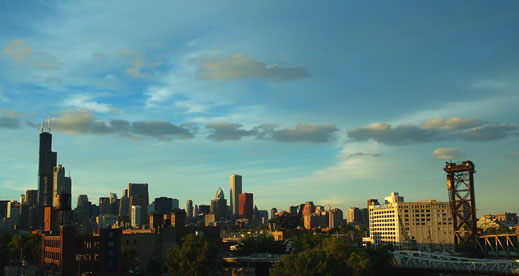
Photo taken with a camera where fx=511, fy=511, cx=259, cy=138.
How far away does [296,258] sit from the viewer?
4134 inches

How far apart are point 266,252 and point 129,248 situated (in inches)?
2055

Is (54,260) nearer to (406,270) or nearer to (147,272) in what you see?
(147,272)

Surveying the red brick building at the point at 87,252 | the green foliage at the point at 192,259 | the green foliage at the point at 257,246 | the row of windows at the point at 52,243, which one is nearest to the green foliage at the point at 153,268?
the red brick building at the point at 87,252

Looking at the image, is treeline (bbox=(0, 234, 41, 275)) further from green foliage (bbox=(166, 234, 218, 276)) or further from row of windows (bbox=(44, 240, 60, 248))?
green foliage (bbox=(166, 234, 218, 276))

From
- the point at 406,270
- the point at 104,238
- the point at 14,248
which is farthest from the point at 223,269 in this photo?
the point at 14,248

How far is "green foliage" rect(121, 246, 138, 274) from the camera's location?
14641 cm

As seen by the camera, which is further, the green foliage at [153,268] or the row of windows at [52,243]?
the green foliage at [153,268]

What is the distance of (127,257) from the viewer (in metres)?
148

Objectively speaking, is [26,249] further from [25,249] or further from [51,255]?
[51,255]

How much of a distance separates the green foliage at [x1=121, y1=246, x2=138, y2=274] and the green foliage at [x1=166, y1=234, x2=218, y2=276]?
1902 cm

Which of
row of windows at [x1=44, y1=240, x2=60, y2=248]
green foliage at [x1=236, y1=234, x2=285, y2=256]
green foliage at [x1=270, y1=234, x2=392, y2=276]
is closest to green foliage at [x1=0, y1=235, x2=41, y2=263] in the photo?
row of windows at [x1=44, y1=240, x2=60, y2=248]

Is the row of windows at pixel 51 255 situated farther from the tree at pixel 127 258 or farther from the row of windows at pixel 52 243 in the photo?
the tree at pixel 127 258

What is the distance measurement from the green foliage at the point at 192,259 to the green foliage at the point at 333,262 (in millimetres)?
19213

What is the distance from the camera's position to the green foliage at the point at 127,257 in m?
146
